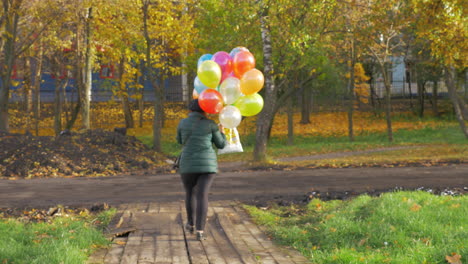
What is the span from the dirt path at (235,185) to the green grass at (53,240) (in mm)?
2373

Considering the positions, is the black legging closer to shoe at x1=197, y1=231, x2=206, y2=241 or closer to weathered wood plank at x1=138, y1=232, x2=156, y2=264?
shoe at x1=197, y1=231, x2=206, y2=241

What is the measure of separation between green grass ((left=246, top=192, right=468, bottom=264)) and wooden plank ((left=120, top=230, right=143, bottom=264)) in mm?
A: 1815

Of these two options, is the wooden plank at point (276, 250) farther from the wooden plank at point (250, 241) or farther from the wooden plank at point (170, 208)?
the wooden plank at point (170, 208)

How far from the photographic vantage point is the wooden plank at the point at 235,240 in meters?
6.65

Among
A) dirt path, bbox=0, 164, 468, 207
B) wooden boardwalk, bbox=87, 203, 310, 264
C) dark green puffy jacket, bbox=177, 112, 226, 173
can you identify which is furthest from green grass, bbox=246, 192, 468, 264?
dirt path, bbox=0, 164, 468, 207

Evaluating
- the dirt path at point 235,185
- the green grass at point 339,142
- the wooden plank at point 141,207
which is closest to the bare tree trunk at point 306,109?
the green grass at point 339,142

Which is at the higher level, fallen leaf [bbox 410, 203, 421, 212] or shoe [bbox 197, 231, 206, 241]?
fallen leaf [bbox 410, 203, 421, 212]

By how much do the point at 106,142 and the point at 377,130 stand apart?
1895 centimetres

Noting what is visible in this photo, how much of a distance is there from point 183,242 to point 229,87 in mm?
2257

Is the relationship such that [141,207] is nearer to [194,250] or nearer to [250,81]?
[250,81]

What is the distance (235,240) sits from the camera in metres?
7.61

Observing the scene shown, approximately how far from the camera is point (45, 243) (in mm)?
7047

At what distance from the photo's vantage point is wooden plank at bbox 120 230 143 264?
21.4 ft

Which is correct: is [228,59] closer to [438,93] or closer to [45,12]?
[45,12]
